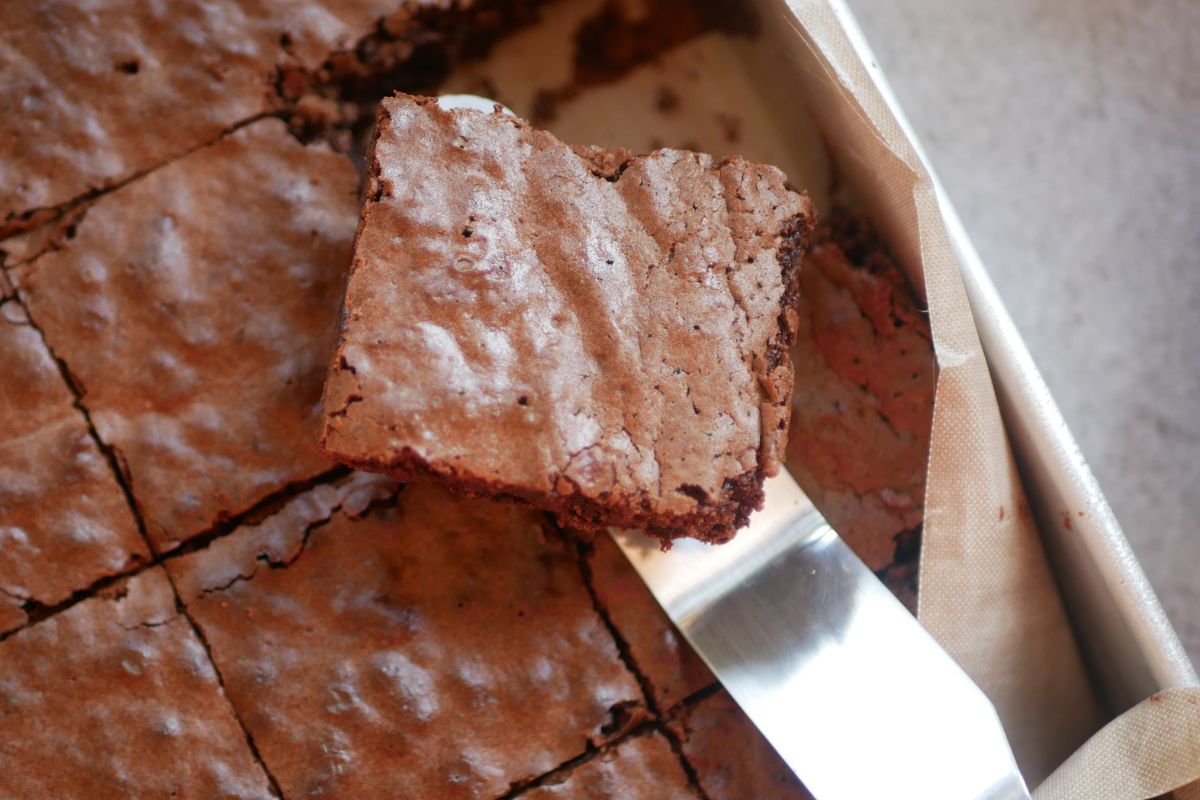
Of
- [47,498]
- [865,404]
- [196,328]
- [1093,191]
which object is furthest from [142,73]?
[1093,191]

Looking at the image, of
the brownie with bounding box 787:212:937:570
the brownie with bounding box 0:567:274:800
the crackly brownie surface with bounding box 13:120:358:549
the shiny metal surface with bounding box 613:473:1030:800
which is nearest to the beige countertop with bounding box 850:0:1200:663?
the brownie with bounding box 787:212:937:570

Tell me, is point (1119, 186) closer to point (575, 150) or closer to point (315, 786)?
point (575, 150)

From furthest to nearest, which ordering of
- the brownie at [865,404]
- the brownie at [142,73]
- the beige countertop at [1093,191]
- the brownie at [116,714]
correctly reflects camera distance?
the beige countertop at [1093,191]
the brownie at [865,404]
the brownie at [142,73]
the brownie at [116,714]

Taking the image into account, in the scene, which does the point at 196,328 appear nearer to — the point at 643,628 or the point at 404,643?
the point at 404,643

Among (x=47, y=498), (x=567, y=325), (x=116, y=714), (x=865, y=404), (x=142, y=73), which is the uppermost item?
(x=142, y=73)

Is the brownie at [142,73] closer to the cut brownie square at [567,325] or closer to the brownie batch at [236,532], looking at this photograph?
the brownie batch at [236,532]

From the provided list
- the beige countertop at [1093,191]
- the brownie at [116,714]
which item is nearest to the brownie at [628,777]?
the brownie at [116,714]
